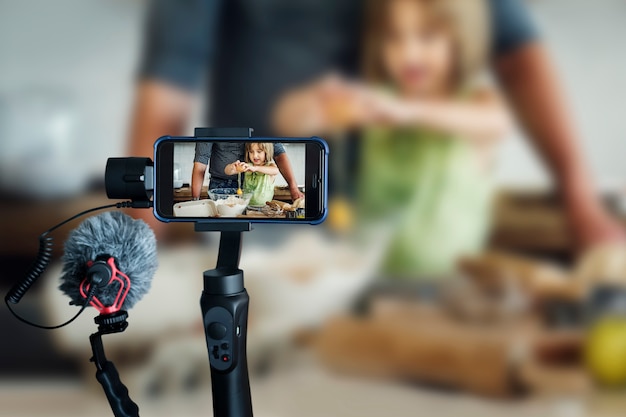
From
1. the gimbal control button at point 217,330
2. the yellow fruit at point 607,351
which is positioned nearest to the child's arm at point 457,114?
the yellow fruit at point 607,351

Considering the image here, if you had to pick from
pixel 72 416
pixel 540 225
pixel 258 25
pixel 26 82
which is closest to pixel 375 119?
pixel 258 25

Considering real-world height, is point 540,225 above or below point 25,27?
below

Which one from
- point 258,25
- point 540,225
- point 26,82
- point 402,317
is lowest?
point 402,317

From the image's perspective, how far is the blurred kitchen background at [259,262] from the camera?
1.48 metres

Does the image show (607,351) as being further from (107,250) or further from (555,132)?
(107,250)

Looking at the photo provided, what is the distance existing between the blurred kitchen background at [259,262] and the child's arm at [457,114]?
60mm

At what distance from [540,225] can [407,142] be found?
0.38 metres

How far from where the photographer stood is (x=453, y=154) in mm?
1517

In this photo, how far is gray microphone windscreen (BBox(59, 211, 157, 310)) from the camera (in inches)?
27.9

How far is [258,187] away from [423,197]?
2.83ft

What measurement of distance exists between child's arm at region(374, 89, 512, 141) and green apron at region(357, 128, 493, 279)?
28 millimetres

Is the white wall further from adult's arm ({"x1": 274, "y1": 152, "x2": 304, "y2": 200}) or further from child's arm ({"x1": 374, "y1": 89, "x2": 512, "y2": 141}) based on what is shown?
adult's arm ({"x1": 274, "y1": 152, "x2": 304, "y2": 200})

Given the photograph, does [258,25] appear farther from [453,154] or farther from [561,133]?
[561,133]

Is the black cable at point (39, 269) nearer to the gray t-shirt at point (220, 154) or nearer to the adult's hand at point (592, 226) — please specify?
the gray t-shirt at point (220, 154)
